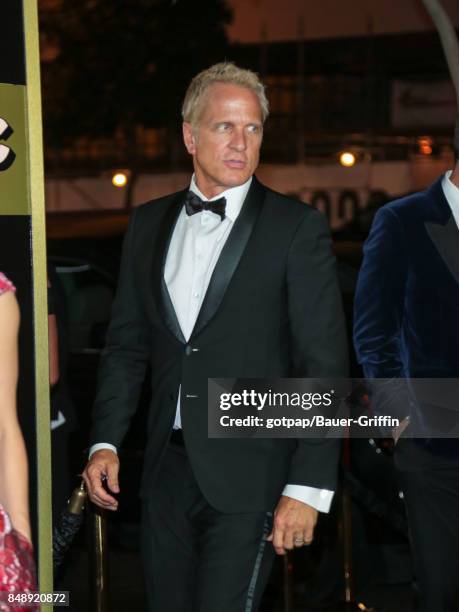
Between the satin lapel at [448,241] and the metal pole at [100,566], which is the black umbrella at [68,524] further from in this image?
the satin lapel at [448,241]

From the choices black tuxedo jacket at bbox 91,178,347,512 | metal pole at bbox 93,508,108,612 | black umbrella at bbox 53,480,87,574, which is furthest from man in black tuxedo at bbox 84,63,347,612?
metal pole at bbox 93,508,108,612

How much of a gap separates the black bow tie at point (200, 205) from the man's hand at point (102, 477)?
2.59ft

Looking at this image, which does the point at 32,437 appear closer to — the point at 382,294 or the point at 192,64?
the point at 382,294

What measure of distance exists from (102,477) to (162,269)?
66 centimetres

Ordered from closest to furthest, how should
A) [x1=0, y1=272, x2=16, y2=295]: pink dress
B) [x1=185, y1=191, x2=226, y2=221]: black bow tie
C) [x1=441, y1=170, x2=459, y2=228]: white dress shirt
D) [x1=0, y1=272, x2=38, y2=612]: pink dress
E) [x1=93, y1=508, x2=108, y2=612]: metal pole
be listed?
[x1=0, y1=272, x2=38, y2=612]: pink dress, [x1=0, y1=272, x2=16, y2=295]: pink dress, [x1=185, y1=191, x2=226, y2=221]: black bow tie, [x1=441, y1=170, x2=459, y2=228]: white dress shirt, [x1=93, y1=508, x2=108, y2=612]: metal pole

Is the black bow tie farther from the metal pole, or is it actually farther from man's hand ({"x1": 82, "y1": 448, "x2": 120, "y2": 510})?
the metal pole

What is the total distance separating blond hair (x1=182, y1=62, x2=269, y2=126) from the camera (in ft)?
12.2

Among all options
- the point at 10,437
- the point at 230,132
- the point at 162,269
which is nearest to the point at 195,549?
the point at 10,437

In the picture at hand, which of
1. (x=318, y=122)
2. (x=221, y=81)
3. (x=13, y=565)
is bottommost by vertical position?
(x=13, y=565)

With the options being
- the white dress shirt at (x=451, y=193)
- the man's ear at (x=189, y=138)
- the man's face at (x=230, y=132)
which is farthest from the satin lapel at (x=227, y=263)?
the white dress shirt at (x=451, y=193)

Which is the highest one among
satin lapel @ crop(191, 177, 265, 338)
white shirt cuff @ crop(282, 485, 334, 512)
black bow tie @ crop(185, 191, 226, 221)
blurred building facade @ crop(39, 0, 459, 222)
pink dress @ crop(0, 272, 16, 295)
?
blurred building facade @ crop(39, 0, 459, 222)

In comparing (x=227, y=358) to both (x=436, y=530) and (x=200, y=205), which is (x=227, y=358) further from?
(x=436, y=530)

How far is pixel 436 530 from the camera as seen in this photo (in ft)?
13.5

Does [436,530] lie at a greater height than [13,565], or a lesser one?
greater
